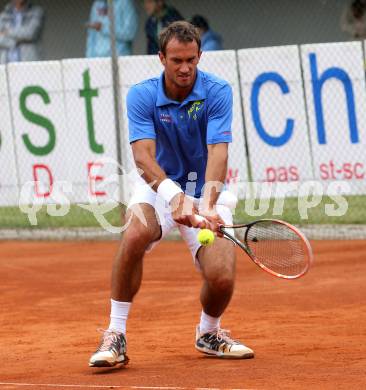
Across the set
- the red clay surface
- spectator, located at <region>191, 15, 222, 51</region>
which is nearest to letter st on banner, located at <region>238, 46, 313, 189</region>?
the red clay surface

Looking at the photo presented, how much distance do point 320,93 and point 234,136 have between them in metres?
0.97

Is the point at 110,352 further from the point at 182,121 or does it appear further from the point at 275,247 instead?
the point at 182,121

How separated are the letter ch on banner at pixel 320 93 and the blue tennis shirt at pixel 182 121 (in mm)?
5604

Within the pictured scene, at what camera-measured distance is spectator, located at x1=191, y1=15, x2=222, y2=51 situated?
51.4ft

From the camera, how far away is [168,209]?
6.89 metres

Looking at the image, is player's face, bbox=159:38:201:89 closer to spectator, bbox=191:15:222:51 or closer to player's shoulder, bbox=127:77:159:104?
player's shoulder, bbox=127:77:159:104

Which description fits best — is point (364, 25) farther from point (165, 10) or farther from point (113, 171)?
point (113, 171)

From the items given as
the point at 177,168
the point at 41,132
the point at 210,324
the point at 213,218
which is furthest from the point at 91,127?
the point at 213,218

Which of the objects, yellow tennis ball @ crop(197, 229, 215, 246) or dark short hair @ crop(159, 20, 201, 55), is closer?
yellow tennis ball @ crop(197, 229, 215, 246)

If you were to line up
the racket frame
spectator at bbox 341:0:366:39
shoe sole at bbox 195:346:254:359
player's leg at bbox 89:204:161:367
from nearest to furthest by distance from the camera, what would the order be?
1. the racket frame
2. player's leg at bbox 89:204:161:367
3. shoe sole at bbox 195:346:254:359
4. spectator at bbox 341:0:366:39

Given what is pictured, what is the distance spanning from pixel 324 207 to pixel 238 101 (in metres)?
1.53

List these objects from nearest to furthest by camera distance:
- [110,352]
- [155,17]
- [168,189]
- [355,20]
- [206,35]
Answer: [168,189]
[110,352]
[155,17]
[355,20]
[206,35]

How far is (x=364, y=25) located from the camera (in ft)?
50.8

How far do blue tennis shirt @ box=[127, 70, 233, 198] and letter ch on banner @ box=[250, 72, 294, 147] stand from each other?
18.5 feet
